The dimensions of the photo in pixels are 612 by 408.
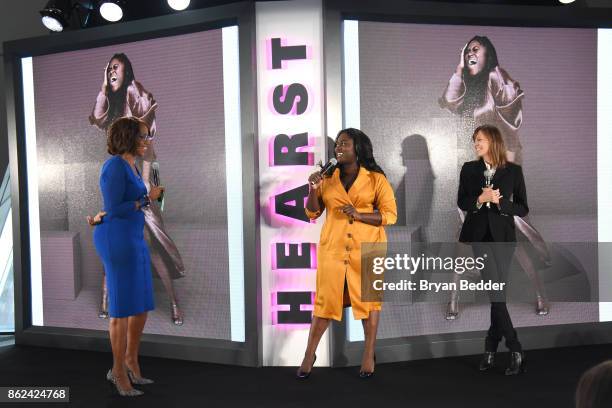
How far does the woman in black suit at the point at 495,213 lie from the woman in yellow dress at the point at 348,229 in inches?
20.7

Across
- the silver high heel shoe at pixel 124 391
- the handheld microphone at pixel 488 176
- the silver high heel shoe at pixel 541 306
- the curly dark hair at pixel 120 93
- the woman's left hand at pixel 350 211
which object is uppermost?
the curly dark hair at pixel 120 93

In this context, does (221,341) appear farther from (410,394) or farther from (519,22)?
(519,22)

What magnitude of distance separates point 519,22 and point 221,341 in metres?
3.27

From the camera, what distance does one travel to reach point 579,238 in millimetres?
5176

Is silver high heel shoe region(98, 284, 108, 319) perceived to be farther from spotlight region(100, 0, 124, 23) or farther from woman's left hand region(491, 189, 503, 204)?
woman's left hand region(491, 189, 503, 204)

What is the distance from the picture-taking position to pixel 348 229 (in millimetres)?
4125

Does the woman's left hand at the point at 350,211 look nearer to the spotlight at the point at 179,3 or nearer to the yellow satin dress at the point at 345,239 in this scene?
the yellow satin dress at the point at 345,239

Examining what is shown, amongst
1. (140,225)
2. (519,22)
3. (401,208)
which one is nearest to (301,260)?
(401,208)

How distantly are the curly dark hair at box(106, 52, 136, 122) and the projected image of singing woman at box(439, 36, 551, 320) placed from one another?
244cm

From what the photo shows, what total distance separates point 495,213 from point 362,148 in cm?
93

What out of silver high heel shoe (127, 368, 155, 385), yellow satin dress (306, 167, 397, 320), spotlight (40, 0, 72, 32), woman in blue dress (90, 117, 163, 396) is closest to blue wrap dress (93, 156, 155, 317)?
woman in blue dress (90, 117, 163, 396)

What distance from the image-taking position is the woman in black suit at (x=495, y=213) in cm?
415

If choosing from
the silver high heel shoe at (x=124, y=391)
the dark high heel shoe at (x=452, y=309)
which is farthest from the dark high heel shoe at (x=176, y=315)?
the dark high heel shoe at (x=452, y=309)

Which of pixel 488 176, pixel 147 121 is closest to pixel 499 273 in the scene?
pixel 488 176
